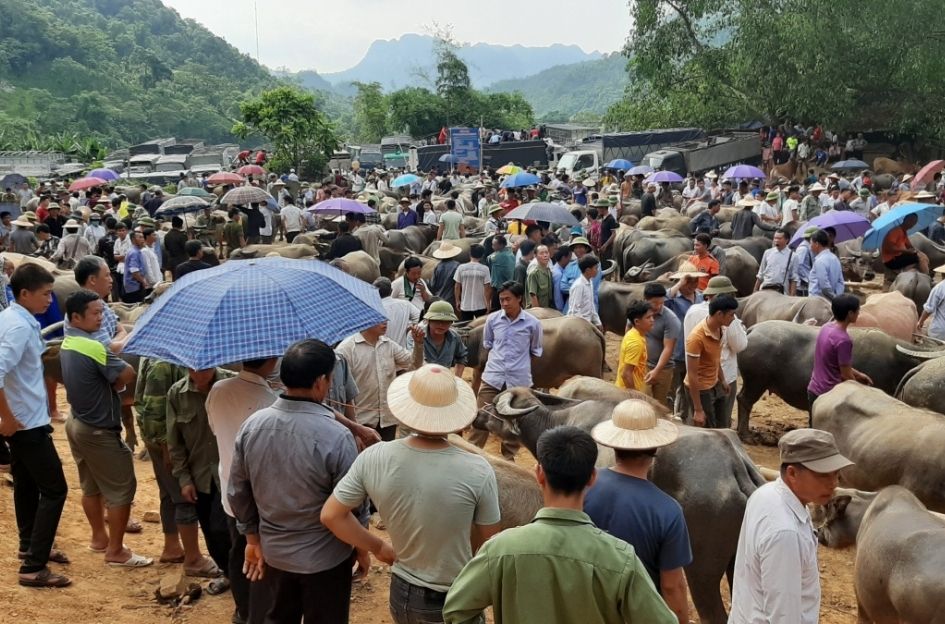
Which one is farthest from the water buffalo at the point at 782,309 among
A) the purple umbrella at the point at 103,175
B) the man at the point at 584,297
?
the purple umbrella at the point at 103,175

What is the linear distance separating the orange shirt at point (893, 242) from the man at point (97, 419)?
10.1 metres

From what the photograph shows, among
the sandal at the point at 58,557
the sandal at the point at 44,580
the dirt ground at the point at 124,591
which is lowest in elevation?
the dirt ground at the point at 124,591

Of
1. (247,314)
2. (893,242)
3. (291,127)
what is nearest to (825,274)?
(893,242)

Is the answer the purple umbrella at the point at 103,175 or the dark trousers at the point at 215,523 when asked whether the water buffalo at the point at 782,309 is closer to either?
the dark trousers at the point at 215,523

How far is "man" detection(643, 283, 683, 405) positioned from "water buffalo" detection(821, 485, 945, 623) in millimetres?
2494

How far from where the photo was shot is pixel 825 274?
10773 millimetres

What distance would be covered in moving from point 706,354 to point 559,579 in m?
5.04

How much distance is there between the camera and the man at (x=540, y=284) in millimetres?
11000

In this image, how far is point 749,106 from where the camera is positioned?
32.8 metres

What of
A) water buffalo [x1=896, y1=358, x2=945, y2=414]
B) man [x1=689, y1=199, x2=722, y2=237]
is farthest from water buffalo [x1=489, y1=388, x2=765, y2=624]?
man [x1=689, y1=199, x2=722, y2=237]

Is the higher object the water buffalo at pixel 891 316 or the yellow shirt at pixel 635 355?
the yellow shirt at pixel 635 355

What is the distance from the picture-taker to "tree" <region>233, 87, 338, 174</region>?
109 ft

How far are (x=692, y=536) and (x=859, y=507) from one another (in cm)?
124

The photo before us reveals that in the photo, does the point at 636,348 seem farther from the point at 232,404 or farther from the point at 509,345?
the point at 232,404
